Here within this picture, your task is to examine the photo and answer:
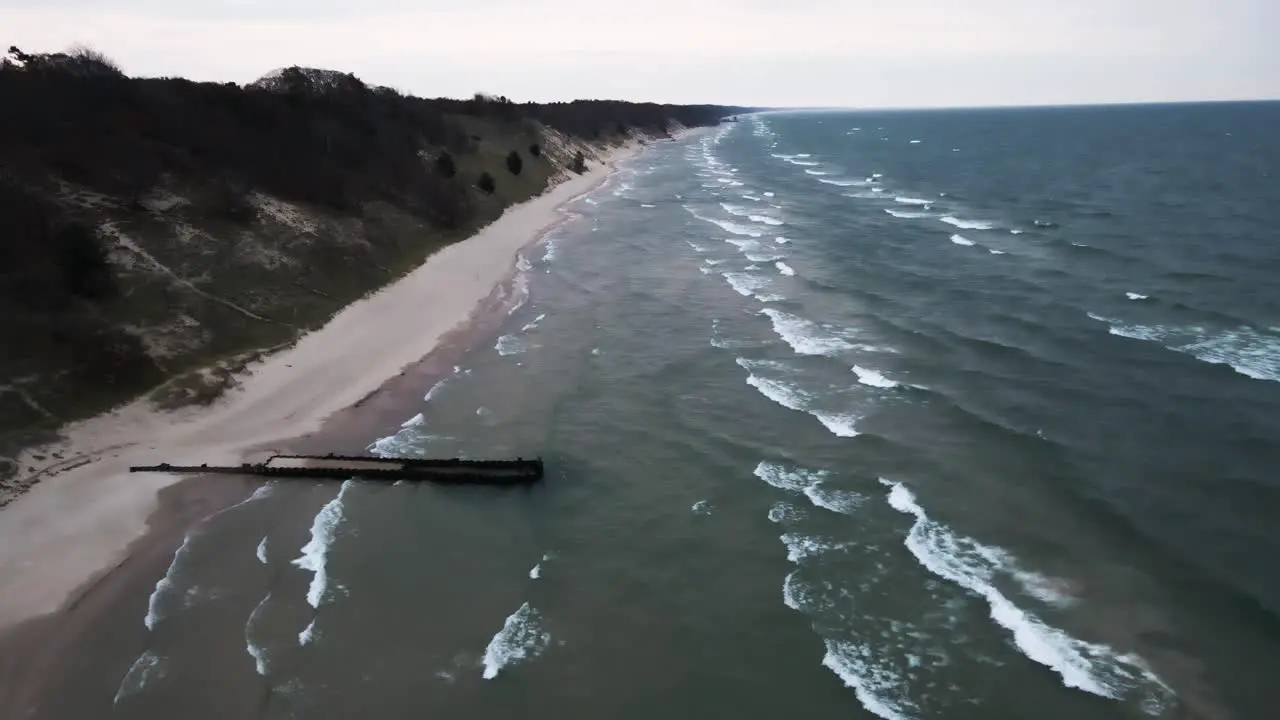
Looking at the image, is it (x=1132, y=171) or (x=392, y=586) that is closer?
(x=392, y=586)

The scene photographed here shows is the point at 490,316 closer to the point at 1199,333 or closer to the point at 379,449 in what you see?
the point at 379,449

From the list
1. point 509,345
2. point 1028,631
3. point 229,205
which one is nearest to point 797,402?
point 1028,631

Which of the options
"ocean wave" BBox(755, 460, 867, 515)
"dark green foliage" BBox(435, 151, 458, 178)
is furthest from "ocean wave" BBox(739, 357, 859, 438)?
"dark green foliage" BBox(435, 151, 458, 178)

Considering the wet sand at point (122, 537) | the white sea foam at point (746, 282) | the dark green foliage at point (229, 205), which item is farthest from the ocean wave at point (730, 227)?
the dark green foliage at point (229, 205)

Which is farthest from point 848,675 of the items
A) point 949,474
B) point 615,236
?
point 615,236

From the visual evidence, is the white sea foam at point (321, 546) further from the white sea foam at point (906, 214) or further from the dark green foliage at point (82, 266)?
the white sea foam at point (906, 214)

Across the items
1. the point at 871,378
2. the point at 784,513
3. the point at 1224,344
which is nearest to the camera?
the point at 784,513

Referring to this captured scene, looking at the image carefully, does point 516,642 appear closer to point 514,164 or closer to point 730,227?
point 730,227
